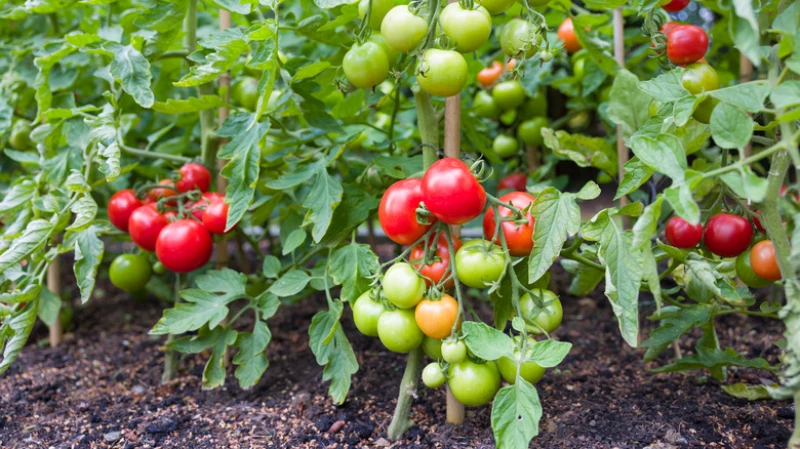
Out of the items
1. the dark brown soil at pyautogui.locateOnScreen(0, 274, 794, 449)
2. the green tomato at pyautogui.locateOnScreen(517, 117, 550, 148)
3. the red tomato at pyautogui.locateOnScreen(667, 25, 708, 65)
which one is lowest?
the dark brown soil at pyautogui.locateOnScreen(0, 274, 794, 449)

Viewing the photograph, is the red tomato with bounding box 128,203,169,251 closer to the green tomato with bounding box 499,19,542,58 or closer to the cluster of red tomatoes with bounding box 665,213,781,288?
the green tomato with bounding box 499,19,542,58

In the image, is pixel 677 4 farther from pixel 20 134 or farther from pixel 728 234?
pixel 20 134

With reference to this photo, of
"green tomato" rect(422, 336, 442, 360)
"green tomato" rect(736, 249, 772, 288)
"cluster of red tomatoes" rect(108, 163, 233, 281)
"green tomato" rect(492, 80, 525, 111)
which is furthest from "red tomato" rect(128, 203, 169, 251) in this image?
"green tomato" rect(736, 249, 772, 288)

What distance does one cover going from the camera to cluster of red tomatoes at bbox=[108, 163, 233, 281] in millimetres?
1272

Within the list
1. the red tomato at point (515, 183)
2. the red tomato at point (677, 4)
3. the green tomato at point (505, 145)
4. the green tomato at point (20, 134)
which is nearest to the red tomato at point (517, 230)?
the red tomato at point (677, 4)

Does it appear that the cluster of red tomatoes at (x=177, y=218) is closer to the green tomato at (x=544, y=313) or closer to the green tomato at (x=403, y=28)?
the green tomato at (x=403, y=28)

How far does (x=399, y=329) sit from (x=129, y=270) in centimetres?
82

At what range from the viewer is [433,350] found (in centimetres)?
104

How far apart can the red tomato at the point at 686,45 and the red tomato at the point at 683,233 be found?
274mm

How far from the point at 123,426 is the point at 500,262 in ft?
2.84

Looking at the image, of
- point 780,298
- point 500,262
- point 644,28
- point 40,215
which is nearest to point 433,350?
point 500,262

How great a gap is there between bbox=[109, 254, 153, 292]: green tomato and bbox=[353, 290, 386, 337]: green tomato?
707 mm

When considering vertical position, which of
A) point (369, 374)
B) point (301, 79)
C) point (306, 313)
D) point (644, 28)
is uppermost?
point (644, 28)

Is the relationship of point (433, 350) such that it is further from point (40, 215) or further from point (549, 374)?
point (40, 215)
